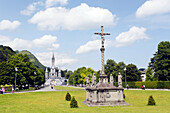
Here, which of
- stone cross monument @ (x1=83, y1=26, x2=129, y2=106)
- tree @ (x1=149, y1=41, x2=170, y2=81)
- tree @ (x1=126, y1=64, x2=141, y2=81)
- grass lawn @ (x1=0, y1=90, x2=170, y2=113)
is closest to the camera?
grass lawn @ (x1=0, y1=90, x2=170, y2=113)

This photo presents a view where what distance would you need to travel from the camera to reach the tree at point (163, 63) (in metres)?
58.4

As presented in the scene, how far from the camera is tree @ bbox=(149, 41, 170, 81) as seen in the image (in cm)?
5838

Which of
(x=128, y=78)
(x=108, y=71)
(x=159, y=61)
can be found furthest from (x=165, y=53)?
(x=108, y=71)

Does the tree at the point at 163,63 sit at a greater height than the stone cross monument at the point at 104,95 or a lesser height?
greater

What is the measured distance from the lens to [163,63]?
59375 mm

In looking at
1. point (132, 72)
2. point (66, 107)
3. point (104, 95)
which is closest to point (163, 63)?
point (132, 72)

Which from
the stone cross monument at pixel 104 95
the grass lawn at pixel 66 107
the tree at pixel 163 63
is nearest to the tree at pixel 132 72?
the tree at pixel 163 63

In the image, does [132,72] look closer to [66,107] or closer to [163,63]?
[163,63]

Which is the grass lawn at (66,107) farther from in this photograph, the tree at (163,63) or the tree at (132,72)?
the tree at (132,72)

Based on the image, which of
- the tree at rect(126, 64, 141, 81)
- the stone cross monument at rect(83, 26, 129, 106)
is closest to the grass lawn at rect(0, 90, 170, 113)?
the stone cross monument at rect(83, 26, 129, 106)

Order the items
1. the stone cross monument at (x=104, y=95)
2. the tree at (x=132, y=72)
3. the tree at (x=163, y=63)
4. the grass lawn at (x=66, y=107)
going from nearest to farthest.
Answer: the grass lawn at (x=66, y=107) → the stone cross monument at (x=104, y=95) → the tree at (x=163, y=63) → the tree at (x=132, y=72)

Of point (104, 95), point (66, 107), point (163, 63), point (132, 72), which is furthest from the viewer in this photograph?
point (132, 72)

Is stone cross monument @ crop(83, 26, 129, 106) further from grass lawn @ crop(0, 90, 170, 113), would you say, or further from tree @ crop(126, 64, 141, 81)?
tree @ crop(126, 64, 141, 81)

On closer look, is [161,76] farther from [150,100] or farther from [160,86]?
[150,100]
